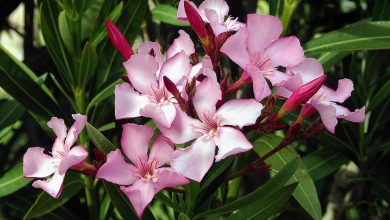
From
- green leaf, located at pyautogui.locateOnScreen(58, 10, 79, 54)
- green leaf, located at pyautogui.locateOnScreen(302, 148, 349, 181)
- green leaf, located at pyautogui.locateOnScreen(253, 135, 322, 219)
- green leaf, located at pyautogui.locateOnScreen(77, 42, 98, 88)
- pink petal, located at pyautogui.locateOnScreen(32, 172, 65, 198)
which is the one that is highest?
pink petal, located at pyautogui.locateOnScreen(32, 172, 65, 198)

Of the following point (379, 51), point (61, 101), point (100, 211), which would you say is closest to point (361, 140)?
point (379, 51)

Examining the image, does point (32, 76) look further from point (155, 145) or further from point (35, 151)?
point (155, 145)

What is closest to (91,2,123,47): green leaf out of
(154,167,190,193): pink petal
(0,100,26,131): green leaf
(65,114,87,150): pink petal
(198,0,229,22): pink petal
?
(0,100,26,131): green leaf

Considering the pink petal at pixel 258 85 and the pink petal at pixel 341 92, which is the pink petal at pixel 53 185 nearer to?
the pink petal at pixel 258 85

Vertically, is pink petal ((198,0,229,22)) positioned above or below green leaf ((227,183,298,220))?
above

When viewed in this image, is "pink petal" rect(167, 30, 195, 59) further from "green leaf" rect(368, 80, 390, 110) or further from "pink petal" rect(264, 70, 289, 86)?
"green leaf" rect(368, 80, 390, 110)

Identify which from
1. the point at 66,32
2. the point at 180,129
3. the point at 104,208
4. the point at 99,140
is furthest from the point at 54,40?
the point at 180,129
